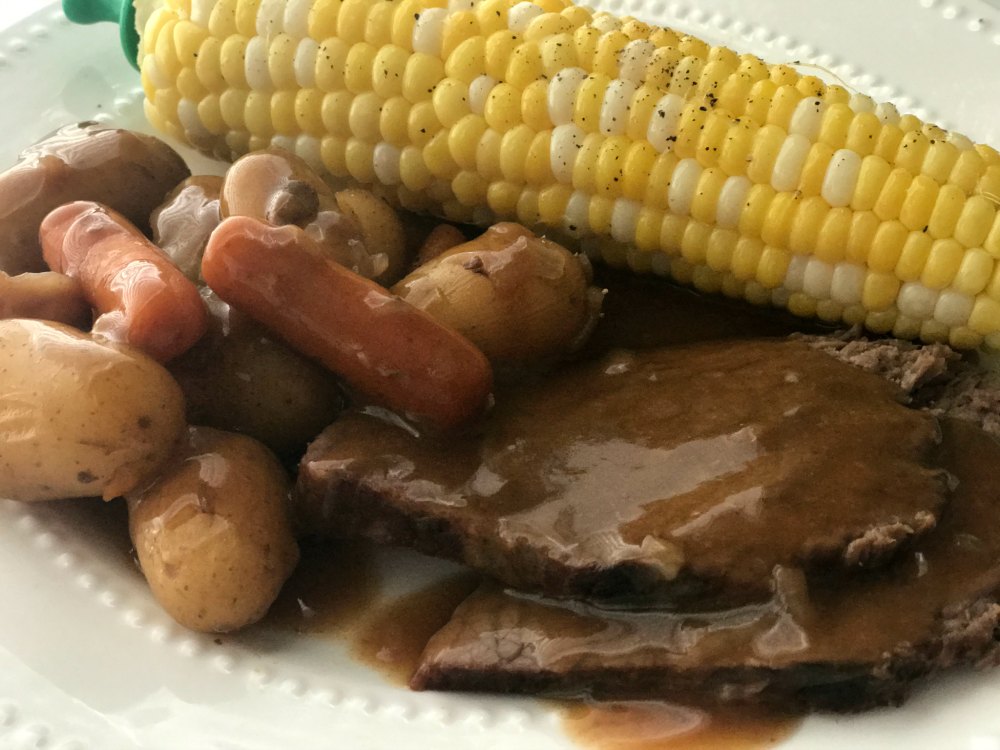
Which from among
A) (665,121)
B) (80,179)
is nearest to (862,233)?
(665,121)

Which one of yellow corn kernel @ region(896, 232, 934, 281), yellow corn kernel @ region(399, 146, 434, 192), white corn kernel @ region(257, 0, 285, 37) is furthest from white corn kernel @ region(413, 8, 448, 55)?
yellow corn kernel @ region(896, 232, 934, 281)

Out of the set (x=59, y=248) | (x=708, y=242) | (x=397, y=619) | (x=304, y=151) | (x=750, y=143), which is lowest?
(x=397, y=619)

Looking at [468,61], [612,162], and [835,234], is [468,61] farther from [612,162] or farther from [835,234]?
[835,234]

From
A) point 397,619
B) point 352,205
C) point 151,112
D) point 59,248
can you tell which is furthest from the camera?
point 151,112

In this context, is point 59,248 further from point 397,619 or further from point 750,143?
point 750,143

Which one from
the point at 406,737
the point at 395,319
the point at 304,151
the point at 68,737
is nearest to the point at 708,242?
the point at 395,319

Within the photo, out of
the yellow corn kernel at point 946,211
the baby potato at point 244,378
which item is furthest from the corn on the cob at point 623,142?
the baby potato at point 244,378
